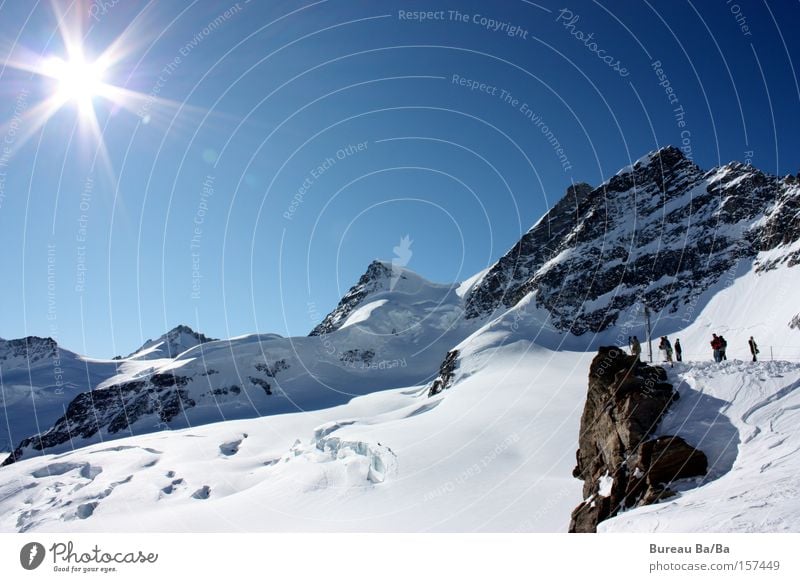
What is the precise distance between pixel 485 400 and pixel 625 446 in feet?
96.9

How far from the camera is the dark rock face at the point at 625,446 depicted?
1340 cm

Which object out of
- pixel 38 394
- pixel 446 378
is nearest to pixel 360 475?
pixel 446 378

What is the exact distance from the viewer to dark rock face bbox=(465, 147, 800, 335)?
3688 inches

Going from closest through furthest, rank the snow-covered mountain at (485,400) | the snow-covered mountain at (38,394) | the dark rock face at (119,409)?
the snow-covered mountain at (485,400) → the dark rock face at (119,409) → the snow-covered mountain at (38,394)

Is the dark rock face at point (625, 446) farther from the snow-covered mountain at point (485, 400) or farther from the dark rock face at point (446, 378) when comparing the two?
the dark rock face at point (446, 378)

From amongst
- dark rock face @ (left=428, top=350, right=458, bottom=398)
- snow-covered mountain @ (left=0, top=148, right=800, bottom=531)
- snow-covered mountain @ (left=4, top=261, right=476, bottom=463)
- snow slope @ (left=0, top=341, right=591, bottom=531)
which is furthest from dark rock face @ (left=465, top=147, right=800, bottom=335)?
snow slope @ (left=0, top=341, right=591, bottom=531)

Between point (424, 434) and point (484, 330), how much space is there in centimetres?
6186

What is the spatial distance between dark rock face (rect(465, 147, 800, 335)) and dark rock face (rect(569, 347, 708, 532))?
8069 centimetres

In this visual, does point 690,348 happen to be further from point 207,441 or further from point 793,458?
point 207,441

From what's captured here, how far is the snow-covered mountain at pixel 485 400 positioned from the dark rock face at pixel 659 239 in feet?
1.62

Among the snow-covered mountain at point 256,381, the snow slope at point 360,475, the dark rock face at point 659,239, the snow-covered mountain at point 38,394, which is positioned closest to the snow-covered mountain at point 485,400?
the snow slope at point 360,475

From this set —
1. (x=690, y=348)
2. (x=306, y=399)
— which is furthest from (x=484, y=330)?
(x=306, y=399)

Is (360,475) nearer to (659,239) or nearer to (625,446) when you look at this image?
(625,446)

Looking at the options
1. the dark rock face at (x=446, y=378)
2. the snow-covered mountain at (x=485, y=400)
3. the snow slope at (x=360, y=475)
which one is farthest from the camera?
the dark rock face at (x=446, y=378)
